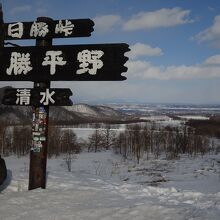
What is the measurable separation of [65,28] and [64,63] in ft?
2.72

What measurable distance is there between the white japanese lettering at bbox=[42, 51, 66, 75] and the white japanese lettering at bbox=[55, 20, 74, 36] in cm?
49

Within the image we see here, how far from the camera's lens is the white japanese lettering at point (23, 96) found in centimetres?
824

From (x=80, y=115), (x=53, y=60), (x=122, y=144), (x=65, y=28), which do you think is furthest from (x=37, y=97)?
(x=80, y=115)

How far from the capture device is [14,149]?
2132 inches

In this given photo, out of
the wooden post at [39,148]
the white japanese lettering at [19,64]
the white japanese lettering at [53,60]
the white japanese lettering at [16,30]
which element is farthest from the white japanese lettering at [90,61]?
the white japanese lettering at [16,30]

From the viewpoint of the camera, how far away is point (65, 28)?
818 cm

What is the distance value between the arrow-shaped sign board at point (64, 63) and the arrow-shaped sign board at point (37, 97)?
0.29m

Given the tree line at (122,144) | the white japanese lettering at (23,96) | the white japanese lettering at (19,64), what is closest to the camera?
the white japanese lettering at (23,96)

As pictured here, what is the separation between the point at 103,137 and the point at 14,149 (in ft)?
58.8

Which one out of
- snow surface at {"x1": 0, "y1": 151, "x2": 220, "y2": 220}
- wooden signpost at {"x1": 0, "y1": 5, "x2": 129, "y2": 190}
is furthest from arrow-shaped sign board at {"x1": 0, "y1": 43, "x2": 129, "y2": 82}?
snow surface at {"x1": 0, "y1": 151, "x2": 220, "y2": 220}

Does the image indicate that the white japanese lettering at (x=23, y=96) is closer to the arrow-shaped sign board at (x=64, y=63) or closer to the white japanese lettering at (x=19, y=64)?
the arrow-shaped sign board at (x=64, y=63)

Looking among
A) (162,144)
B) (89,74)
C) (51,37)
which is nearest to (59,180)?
(89,74)

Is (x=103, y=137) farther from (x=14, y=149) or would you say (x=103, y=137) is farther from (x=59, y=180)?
(x=59, y=180)

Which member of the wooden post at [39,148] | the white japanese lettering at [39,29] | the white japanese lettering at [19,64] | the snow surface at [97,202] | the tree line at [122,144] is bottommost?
the tree line at [122,144]
